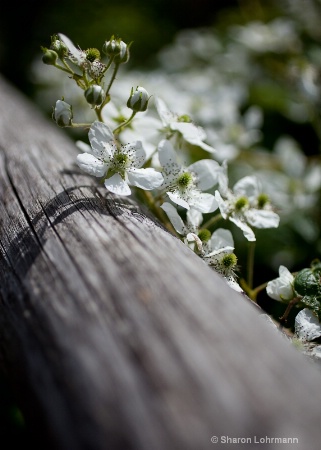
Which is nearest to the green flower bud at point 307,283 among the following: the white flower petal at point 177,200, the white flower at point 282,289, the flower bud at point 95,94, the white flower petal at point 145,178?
the white flower at point 282,289

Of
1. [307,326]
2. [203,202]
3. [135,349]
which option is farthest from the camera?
[203,202]

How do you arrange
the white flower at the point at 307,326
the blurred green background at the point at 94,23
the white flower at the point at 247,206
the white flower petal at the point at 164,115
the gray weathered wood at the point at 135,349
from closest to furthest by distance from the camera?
the gray weathered wood at the point at 135,349
the white flower at the point at 307,326
the white flower at the point at 247,206
the white flower petal at the point at 164,115
the blurred green background at the point at 94,23

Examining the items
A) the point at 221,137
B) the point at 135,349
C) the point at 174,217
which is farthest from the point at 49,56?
the point at 221,137

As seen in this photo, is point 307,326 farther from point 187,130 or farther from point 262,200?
point 187,130

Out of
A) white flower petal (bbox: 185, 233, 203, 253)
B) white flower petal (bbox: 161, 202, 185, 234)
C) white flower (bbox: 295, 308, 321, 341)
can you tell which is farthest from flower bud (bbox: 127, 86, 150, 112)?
white flower (bbox: 295, 308, 321, 341)

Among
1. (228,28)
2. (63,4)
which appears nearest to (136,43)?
(228,28)

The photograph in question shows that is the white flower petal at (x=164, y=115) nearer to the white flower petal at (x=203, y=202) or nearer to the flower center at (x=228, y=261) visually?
the white flower petal at (x=203, y=202)
